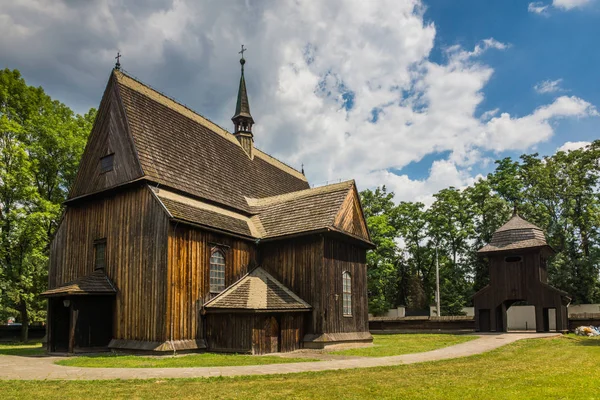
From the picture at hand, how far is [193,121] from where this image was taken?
27.2 metres

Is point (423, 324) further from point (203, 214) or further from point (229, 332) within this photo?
point (203, 214)

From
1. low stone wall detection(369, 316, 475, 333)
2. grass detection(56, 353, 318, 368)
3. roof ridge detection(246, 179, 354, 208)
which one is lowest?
low stone wall detection(369, 316, 475, 333)

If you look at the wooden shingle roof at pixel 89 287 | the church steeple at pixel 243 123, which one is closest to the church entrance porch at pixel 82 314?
the wooden shingle roof at pixel 89 287

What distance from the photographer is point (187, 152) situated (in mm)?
24656

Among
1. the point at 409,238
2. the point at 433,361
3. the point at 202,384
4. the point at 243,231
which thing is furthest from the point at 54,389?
the point at 409,238

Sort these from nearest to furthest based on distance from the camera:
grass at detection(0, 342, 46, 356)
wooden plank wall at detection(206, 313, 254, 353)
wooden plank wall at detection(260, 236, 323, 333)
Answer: wooden plank wall at detection(206, 313, 254, 353)
grass at detection(0, 342, 46, 356)
wooden plank wall at detection(260, 236, 323, 333)

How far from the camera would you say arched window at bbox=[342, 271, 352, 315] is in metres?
24.9

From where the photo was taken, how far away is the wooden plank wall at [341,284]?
23.4m

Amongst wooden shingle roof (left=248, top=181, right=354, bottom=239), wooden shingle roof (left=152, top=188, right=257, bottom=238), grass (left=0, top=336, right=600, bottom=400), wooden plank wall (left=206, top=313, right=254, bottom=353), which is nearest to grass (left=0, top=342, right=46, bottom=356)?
wooden plank wall (left=206, top=313, right=254, bottom=353)

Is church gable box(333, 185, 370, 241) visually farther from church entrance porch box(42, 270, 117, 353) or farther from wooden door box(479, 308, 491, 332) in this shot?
wooden door box(479, 308, 491, 332)

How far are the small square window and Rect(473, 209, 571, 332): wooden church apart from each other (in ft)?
80.6

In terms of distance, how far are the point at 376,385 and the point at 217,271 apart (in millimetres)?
12390

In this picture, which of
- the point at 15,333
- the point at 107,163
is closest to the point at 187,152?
the point at 107,163

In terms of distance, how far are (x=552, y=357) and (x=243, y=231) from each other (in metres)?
13.8
